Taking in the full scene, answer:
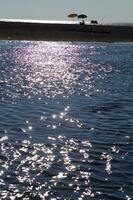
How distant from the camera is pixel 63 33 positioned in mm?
156875

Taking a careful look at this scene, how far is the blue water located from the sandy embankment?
9451cm

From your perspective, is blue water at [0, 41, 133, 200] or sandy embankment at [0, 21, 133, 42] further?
sandy embankment at [0, 21, 133, 42]

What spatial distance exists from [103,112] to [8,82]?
69.5 feet

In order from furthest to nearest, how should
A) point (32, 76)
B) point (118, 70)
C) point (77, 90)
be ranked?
point (118, 70), point (32, 76), point (77, 90)

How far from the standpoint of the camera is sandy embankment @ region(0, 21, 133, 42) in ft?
495

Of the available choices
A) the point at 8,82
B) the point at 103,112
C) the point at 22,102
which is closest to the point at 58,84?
the point at 8,82

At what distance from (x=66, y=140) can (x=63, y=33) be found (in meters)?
129

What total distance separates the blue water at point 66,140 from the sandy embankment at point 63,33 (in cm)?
9451

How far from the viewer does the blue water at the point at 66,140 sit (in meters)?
21.9

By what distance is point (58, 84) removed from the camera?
57.5 m

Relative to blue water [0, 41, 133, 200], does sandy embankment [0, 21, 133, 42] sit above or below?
above

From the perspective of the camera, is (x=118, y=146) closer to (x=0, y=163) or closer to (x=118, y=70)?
(x=0, y=163)

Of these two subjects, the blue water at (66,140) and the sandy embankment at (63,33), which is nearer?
the blue water at (66,140)

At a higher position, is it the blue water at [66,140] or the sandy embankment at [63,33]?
the sandy embankment at [63,33]
